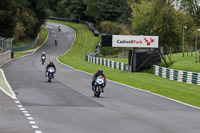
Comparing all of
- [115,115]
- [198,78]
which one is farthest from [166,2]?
[115,115]

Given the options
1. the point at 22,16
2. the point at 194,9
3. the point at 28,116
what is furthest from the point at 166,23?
the point at 28,116

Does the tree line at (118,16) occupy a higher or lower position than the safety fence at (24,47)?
higher

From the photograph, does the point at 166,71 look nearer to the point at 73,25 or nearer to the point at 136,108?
the point at 136,108

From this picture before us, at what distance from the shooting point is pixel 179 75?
130 feet

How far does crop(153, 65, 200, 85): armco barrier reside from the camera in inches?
1431

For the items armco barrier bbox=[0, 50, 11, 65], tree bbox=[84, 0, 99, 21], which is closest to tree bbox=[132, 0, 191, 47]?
armco barrier bbox=[0, 50, 11, 65]

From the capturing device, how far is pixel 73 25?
427 feet

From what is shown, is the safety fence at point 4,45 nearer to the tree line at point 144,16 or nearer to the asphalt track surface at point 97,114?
the tree line at point 144,16

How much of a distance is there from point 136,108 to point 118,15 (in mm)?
103890

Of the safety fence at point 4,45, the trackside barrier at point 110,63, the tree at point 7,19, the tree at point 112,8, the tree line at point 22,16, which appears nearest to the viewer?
the trackside barrier at point 110,63

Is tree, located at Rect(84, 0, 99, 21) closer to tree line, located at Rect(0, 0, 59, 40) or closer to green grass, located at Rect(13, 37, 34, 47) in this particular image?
tree line, located at Rect(0, 0, 59, 40)

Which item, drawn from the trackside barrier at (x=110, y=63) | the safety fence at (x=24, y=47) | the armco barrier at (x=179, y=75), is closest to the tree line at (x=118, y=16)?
the safety fence at (x=24, y=47)

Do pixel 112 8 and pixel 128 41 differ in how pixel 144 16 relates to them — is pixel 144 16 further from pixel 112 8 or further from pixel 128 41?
pixel 128 41

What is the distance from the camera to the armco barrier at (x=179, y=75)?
119 ft
